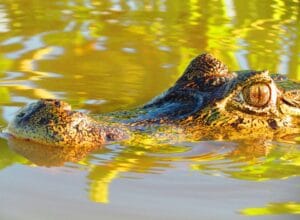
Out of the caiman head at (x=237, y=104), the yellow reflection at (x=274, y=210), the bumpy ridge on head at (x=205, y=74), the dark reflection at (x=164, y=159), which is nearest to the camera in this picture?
the yellow reflection at (x=274, y=210)

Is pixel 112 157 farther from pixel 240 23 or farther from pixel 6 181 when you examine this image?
pixel 240 23

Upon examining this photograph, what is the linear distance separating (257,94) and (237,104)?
0.50 ft

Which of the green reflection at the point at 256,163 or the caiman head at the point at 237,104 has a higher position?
the caiman head at the point at 237,104

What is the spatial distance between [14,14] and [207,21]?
2.38 meters

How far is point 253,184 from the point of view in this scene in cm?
432

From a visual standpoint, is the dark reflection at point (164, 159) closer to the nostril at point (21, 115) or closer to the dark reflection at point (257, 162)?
the dark reflection at point (257, 162)

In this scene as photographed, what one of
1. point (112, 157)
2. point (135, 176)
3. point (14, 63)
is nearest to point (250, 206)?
point (135, 176)

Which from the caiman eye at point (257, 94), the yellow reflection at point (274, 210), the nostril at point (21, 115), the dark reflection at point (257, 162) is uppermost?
the nostril at point (21, 115)

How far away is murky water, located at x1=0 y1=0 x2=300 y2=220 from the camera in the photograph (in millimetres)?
3947

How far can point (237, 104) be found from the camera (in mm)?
5344

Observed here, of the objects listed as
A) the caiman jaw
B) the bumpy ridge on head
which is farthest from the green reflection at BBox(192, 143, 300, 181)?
the bumpy ridge on head

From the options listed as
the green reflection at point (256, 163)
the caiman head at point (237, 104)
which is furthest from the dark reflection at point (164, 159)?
the caiman head at point (237, 104)

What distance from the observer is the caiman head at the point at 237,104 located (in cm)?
529

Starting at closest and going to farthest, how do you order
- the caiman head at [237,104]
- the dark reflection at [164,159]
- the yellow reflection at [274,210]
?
the yellow reflection at [274,210]
the dark reflection at [164,159]
the caiman head at [237,104]
